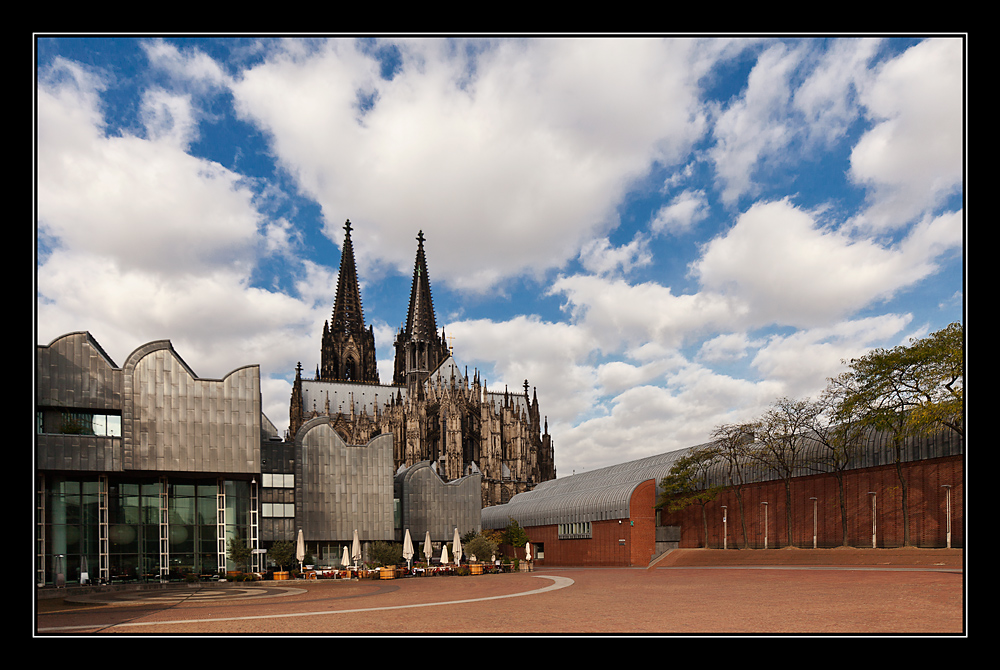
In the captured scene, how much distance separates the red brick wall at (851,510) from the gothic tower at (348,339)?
9048 cm

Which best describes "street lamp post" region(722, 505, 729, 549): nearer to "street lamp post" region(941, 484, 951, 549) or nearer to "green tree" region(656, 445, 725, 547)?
"green tree" region(656, 445, 725, 547)

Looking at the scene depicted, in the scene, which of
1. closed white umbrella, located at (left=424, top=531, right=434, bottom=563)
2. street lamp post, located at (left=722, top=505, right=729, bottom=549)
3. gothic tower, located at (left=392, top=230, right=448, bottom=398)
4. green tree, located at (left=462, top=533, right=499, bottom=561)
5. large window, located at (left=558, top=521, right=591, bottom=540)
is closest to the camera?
green tree, located at (left=462, top=533, right=499, bottom=561)

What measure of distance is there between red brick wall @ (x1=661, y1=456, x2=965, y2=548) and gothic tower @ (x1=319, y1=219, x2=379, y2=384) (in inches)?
3562

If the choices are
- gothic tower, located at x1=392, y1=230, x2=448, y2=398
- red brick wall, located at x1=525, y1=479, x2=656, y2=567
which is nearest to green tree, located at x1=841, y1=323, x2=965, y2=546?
red brick wall, located at x1=525, y1=479, x2=656, y2=567

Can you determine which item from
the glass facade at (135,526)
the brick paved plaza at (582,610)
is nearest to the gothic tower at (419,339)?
the glass facade at (135,526)

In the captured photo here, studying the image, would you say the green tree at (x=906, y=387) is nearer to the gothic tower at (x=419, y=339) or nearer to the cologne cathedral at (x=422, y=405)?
the cologne cathedral at (x=422, y=405)

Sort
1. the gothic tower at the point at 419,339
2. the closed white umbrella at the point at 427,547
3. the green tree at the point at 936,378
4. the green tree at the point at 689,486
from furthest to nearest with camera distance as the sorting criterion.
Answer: the gothic tower at the point at 419,339
the closed white umbrella at the point at 427,547
the green tree at the point at 689,486
the green tree at the point at 936,378

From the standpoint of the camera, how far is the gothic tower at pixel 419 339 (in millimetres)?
132375

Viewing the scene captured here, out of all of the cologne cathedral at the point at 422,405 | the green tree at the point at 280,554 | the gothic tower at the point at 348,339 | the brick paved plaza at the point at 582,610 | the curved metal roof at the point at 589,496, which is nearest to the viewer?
the brick paved plaza at the point at 582,610

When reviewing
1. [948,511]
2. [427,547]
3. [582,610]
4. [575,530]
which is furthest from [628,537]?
[582,610]

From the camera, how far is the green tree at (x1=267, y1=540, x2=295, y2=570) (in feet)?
145
